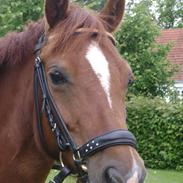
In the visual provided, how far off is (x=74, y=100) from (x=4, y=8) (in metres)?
9.78

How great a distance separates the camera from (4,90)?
11.1ft

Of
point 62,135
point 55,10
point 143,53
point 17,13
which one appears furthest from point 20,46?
point 143,53

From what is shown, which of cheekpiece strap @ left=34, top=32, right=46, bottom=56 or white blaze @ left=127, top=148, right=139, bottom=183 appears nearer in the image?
white blaze @ left=127, top=148, right=139, bottom=183

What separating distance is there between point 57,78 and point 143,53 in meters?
13.5

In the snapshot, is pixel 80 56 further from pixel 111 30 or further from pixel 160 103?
pixel 160 103

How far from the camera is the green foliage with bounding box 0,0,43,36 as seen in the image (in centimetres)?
1147

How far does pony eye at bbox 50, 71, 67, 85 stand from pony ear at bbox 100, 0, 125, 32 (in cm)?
61

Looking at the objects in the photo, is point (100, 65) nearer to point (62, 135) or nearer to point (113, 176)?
point (62, 135)

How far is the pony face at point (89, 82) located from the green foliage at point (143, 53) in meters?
12.9

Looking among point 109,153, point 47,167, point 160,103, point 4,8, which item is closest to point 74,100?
point 109,153

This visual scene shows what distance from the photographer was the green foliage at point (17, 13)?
1147 cm

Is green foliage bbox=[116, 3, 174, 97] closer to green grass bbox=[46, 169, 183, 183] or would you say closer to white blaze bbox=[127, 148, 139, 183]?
green grass bbox=[46, 169, 183, 183]

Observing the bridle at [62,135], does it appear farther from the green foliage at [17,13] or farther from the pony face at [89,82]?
the green foliage at [17,13]

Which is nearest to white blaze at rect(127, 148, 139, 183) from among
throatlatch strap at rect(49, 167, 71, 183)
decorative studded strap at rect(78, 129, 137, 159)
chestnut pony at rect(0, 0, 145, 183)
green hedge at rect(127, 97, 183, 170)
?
chestnut pony at rect(0, 0, 145, 183)
